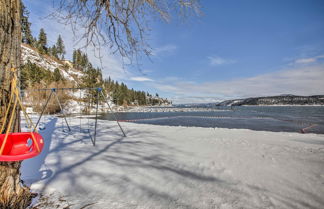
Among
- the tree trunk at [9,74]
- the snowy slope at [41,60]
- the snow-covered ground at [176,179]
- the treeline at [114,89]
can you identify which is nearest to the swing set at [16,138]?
the tree trunk at [9,74]

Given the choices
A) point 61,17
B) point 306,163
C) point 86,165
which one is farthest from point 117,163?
point 306,163

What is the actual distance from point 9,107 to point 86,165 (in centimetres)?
197

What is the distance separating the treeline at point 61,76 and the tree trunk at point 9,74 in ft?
1.80

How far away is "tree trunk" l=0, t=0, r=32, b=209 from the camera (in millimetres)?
1600

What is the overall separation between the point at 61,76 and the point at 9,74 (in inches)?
2454

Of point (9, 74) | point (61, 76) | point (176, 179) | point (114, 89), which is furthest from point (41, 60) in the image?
point (114, 89)

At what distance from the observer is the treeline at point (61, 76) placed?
2.74 metres

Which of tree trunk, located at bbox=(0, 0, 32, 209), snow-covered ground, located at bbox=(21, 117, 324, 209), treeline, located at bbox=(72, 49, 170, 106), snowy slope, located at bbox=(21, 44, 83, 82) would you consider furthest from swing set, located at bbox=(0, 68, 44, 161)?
treeline, located at bbox=(72, 49, 170, 106)

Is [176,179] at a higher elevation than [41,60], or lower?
lower

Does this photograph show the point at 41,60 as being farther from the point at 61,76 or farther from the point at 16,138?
the point at 61,76

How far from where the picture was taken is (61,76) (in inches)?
2031

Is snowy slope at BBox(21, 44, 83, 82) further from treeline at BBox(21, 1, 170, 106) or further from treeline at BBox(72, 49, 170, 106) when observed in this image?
treeline at BBox(72, 49, 170, 106)

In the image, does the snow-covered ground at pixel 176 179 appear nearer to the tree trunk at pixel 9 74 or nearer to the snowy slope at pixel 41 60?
the tree trunk at pixel 9 74

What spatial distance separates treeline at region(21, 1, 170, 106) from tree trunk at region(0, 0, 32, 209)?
0.55 metres
